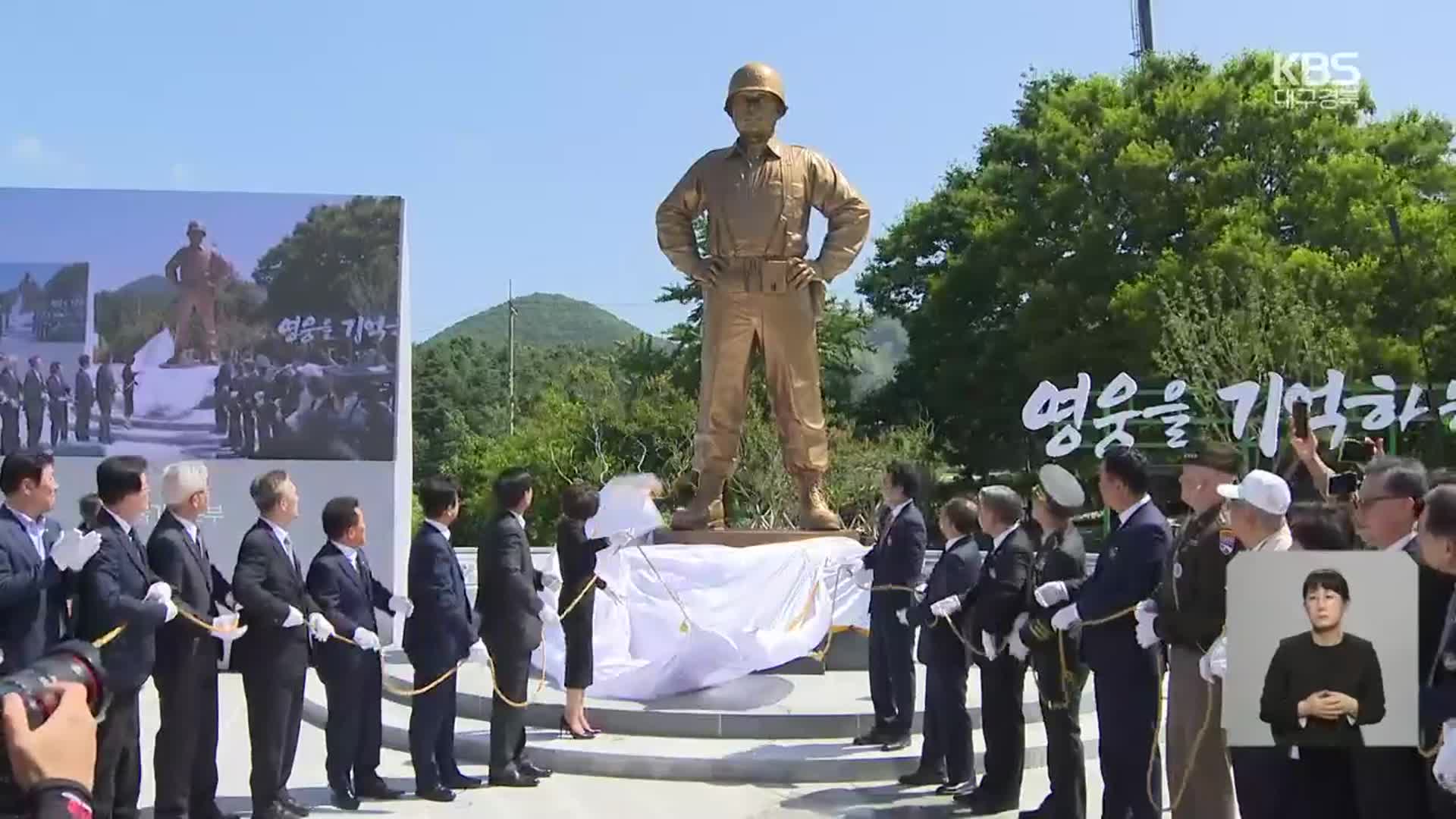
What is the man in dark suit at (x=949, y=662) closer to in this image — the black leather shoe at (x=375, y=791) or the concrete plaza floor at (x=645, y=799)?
the concrete plaza floor at (x=645, y=799)

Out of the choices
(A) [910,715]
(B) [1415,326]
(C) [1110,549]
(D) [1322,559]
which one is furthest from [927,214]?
(D) [1322,559]

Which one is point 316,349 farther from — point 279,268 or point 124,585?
point 124,585

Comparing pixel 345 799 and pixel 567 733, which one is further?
pixel 567 733

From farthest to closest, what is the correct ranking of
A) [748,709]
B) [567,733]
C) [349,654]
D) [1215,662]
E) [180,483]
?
[748,709]
[567,733]
[349,654]
[180,483]
[1215,662]

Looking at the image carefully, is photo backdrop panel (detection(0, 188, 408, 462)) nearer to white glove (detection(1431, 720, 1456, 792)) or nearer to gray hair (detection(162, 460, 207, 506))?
gray hair (detection(162, 460, 207, 506))

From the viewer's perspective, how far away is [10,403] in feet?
45.0

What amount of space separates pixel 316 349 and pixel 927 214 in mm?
18276

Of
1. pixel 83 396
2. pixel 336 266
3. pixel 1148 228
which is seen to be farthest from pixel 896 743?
pixel 1148 228

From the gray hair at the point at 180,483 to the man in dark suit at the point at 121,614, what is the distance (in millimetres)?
145

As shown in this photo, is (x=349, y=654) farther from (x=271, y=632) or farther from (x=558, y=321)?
(x=558, y=321)

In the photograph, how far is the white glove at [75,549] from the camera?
5000 millimetres

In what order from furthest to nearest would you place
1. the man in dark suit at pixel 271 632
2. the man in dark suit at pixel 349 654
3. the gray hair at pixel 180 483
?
1. the man in dark suit at pixel 349 654
2. the man in dark suit at pixel 271 632
3. the gray hair at pixel 180 483

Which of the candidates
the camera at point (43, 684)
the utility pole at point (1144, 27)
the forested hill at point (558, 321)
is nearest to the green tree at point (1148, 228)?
the utility pole at point (1144, 27)

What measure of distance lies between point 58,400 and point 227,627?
933cm
